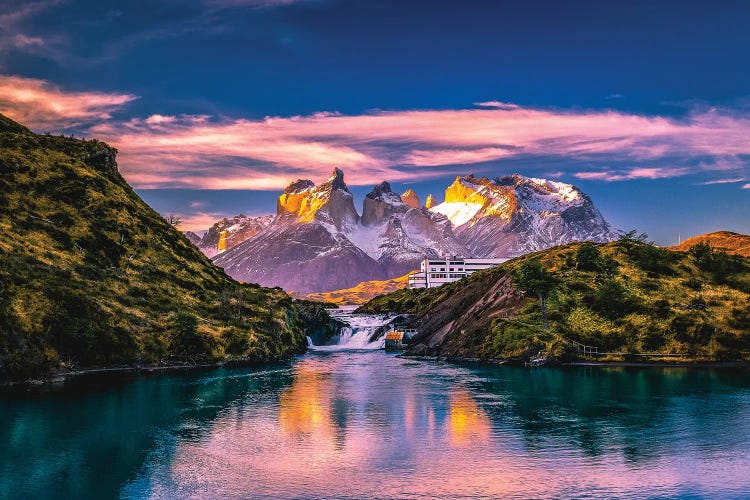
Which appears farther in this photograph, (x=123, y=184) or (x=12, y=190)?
(x=123, y=184)

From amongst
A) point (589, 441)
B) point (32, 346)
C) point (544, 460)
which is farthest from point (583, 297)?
point (32, 346)

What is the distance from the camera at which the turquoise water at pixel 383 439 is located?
42656 millimetres

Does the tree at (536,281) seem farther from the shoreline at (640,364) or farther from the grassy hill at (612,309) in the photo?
the shoreline at (640,364)

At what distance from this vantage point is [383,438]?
187ft

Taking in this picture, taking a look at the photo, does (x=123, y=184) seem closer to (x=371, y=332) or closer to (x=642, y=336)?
(x=371, y=332)

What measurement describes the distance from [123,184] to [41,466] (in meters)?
149

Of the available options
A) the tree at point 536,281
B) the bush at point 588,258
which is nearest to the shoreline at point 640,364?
the tree at point 536,281

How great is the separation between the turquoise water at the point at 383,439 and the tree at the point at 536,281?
27.3 m

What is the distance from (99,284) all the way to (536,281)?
267ft

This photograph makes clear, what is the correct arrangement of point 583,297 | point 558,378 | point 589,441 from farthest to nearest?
point 583,297 → point 558,378 → point 589,441

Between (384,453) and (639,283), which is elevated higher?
(639,283)

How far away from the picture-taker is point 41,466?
48.0m

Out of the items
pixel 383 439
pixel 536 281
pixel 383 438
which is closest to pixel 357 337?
pixel 536 281

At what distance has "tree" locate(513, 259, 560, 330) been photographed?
120875 millimetres
